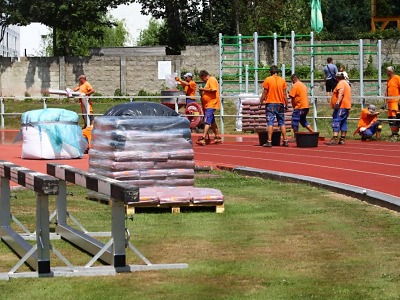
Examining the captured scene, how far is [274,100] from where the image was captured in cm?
2781

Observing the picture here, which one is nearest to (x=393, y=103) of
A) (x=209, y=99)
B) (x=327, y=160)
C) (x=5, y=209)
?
(x=209, y=99)

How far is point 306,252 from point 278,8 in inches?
2092

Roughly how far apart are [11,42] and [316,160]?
76137 millimetres

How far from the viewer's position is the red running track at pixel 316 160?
64.8 feet

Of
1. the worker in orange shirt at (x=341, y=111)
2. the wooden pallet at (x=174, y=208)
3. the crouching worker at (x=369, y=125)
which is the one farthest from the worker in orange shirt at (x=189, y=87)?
the wooden pallet at (x=174, y=208)

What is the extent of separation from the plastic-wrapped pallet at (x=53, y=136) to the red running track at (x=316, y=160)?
0.29 meters

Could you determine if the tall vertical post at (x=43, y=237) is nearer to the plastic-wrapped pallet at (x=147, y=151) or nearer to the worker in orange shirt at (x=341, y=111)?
the plastic-wrapped pallet at (x=147, y=151)

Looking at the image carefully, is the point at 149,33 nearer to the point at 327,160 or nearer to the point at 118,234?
the point at 327,160

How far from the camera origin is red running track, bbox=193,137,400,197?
19.6 meters

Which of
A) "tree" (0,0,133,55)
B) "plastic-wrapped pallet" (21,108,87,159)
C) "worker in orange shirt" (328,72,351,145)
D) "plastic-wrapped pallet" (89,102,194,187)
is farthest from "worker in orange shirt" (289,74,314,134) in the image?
"tree" (0,0,133,55)

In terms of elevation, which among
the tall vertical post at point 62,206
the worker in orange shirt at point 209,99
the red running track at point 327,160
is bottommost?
the red running track at point 327,160

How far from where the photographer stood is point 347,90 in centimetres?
2898

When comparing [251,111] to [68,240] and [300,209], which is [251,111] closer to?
[300,209]

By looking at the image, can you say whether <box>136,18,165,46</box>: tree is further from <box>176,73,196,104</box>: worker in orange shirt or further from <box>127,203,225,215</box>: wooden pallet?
<box>127,203,225,215</box>: wooden pallet
